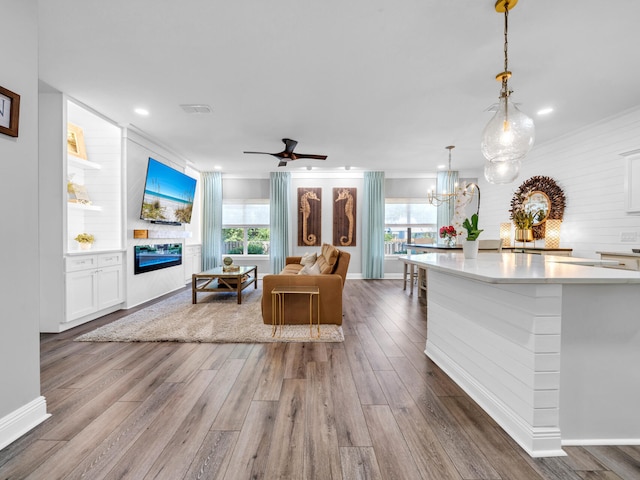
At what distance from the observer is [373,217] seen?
682 centimetres

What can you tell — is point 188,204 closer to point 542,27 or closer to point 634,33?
point 542,27

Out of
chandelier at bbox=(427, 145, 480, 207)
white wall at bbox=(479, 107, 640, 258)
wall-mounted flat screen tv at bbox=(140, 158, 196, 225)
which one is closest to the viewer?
white wall at bbox=(479, 107, 640, 258)

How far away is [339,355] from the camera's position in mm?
2602

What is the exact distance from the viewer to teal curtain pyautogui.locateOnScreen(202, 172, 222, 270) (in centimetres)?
680

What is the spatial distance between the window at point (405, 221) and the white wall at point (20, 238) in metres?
6.35

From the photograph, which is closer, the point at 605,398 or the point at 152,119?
the point at 605,398

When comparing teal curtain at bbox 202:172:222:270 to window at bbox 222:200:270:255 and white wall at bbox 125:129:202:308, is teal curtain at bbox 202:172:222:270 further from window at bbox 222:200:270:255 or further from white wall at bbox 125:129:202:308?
white wall at bbox 125:129:202:308

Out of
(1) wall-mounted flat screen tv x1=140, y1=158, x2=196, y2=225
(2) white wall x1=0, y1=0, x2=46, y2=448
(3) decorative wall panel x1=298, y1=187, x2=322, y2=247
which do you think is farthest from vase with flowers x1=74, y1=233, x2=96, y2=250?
(3) decorative wall panel x1=298, y1=187, x2=322, y2=247

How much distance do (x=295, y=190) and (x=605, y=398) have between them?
618cm

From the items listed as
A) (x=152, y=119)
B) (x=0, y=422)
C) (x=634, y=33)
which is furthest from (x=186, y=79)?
(x=634, y=33)

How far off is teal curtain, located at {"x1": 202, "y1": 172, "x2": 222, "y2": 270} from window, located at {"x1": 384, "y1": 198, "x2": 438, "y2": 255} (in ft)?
13.6

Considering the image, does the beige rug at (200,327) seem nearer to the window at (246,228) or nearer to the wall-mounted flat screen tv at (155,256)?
the wall-mounted flat screen tv at (155,256)

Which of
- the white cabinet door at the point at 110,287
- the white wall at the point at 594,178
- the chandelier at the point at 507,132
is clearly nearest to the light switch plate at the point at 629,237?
the white wall at the point at 594,178

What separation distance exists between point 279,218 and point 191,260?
7.35 ft
